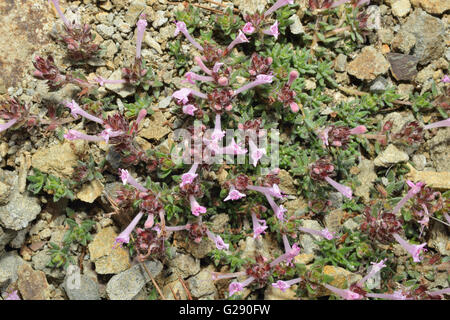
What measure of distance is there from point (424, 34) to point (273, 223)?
373 cm

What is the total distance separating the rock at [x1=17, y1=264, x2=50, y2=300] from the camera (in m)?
5.55

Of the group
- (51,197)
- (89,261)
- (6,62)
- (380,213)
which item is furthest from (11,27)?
(380,213)

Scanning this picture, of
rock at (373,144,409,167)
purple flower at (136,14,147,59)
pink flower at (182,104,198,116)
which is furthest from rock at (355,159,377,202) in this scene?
purple flower at (136,14,147,59)

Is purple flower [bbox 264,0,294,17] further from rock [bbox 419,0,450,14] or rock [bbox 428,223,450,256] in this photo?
rock [bbox 428,223,450,256]

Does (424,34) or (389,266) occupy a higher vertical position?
(424,34)

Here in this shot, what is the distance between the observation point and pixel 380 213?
591 cm

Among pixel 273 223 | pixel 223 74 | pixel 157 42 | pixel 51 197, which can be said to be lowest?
pixel 273 223

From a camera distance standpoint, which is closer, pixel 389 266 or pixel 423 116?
pixel 389 266

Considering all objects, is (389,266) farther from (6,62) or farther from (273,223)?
(6,62)

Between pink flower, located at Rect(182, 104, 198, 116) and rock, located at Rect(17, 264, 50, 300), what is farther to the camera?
rock, located at Rect(17, 264, 50, 300)

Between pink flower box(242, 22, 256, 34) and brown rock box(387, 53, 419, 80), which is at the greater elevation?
pink flower box(242, 22, 256, 34)

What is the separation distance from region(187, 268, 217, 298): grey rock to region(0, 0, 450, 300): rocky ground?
0.01 m

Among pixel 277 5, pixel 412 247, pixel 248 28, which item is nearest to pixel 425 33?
pixel 277 5

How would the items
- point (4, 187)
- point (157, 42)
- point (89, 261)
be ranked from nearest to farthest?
point (4, 187) < point (89, 261) < point (157, 42)
